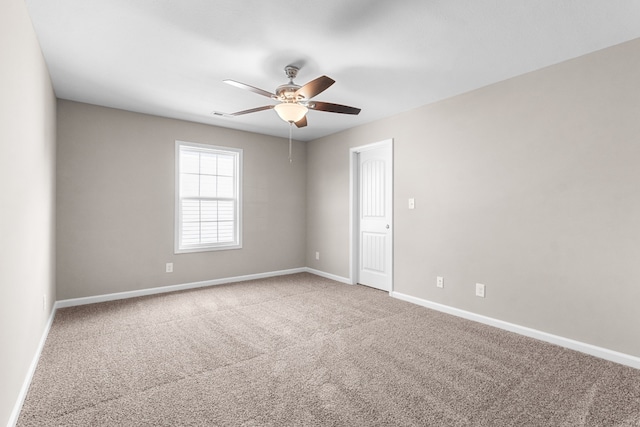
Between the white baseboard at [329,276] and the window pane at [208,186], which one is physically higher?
the window pane at [208,186]

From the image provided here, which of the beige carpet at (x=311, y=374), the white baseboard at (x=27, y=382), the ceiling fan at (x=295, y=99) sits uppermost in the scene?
the ceiling fan at (x=295, y=99)

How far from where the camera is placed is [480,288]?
3.29m

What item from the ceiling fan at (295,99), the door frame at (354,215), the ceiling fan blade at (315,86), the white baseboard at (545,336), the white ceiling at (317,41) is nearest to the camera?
the white ceiling at (317,41)

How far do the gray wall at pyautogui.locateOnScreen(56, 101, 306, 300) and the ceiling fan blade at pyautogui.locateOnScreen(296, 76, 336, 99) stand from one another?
2686 millimetres

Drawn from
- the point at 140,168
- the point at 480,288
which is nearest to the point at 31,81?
the point at 140,168

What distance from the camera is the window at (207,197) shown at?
4574mm

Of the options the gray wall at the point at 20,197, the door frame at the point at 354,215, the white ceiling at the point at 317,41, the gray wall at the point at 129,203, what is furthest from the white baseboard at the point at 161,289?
the white ceiling at the point at 317,41

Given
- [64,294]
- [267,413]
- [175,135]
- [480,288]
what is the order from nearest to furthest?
[267,413]
[480,288]
[64,294]
[175,135]

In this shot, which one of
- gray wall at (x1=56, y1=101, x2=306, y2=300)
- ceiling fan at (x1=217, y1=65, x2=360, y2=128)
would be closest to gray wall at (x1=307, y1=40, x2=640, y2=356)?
ceiling fan at (x1=217, y1=65, x2=360, y2=128)

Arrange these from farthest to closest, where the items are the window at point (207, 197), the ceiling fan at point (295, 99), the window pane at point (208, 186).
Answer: the window pane at point (208, 186) → the window at point (207, 197) → the ceiling fan at point (295, 99)

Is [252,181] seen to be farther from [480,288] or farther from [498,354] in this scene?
[498,354]

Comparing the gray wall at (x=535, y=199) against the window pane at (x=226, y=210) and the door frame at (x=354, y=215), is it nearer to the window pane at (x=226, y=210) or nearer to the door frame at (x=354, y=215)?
the door frame at (x=354, y=215)

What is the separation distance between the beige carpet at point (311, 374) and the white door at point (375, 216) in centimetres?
105

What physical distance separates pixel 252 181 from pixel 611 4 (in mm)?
4403
